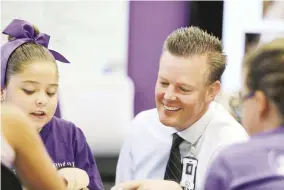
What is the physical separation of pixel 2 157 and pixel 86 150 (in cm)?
70

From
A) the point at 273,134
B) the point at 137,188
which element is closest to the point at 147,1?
the point at 137,188

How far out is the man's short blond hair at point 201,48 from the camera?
6.46ft

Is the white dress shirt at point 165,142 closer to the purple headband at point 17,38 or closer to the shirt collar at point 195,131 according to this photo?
the shirt collar at point 195,131

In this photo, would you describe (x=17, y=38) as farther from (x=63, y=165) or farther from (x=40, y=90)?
(x=63, y=165)

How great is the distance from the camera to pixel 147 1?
157 inches

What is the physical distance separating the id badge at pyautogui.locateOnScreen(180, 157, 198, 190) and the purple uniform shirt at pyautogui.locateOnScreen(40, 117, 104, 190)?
0.29 m

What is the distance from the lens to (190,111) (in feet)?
6.48

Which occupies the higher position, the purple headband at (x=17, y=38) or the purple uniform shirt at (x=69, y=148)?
the purple headband at (x=17, y=38)

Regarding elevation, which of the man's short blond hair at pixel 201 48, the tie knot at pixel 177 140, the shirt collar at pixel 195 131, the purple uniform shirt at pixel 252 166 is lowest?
the tie knot at pixel 177 140

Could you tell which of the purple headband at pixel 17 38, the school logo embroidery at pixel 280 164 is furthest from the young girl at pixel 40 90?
the school logo embroidery at pixel 280 164

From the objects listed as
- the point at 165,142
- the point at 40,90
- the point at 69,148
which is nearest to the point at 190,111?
the point at 165,142

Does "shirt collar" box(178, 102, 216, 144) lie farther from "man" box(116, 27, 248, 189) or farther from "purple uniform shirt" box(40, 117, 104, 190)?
"purple uniform shirt" box(40, 117, 104, 190)

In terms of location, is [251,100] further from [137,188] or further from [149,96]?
[149,96]

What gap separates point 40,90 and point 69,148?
0.24 meters
